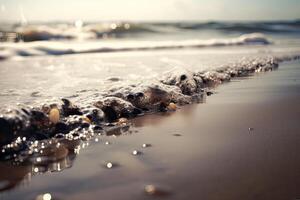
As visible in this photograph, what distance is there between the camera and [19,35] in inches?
660

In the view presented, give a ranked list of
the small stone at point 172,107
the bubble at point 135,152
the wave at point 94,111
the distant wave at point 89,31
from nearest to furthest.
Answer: the bubble at point 135,152, the wave at point 94,111, the small stone at point 172,107, the distant wave at point 89,31

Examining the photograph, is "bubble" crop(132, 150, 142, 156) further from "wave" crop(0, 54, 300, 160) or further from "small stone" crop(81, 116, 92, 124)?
"small stone" crop(81, 116, 92, 124)

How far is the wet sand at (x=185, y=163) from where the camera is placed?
1.71 m

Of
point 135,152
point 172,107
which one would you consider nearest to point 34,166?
point 135,152

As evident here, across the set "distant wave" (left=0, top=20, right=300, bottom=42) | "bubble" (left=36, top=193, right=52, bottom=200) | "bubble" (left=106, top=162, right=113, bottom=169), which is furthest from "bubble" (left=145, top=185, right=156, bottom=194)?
"distant wave" (left=0, top=20, right=300, bottom=42)

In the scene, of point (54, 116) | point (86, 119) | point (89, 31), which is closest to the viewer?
point (54, 116)

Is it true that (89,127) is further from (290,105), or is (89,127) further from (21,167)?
(290,105)

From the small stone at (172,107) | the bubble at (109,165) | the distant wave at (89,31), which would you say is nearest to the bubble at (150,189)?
the bubble at (109,165)

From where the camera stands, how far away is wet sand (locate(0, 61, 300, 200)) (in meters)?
1.71

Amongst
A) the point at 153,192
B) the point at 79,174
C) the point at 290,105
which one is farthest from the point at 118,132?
the point at 290,105

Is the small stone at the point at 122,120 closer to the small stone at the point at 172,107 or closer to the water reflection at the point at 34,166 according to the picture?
the small stone at the point at 172,107

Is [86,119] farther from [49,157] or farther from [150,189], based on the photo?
[150,189]

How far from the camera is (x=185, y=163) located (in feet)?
6.73

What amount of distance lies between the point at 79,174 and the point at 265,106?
7.33 ft
